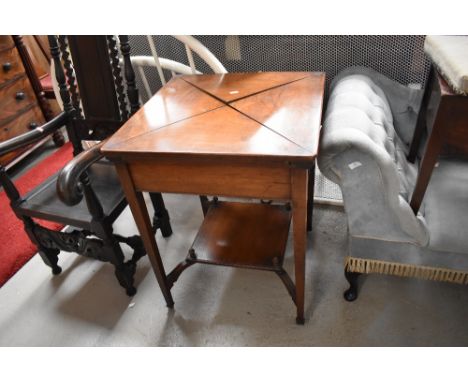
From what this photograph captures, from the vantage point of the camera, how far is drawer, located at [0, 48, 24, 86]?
6.41 ft

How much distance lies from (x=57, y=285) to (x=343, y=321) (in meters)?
1.16

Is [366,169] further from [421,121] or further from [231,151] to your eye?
[421,121]

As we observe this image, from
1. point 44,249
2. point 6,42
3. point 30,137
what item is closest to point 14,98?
point 6,42

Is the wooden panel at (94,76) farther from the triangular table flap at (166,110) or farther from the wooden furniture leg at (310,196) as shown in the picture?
the wooden furniture leg at (310,196)

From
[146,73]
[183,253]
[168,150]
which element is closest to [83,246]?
[183,253]

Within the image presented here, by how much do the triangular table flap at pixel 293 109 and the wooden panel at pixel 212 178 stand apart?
10 cm

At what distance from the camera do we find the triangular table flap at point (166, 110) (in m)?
0.90

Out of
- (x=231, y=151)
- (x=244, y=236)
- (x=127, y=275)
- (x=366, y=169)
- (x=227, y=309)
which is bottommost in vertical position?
(x=227, y=309)

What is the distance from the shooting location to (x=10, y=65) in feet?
6.52

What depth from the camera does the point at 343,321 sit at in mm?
1163

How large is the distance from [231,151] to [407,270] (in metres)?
0.73

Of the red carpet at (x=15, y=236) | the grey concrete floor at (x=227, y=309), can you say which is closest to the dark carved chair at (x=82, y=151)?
the grey concrete floor at (x=227, y=309)

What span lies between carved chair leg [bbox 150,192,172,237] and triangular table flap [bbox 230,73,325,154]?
657 millimetres
